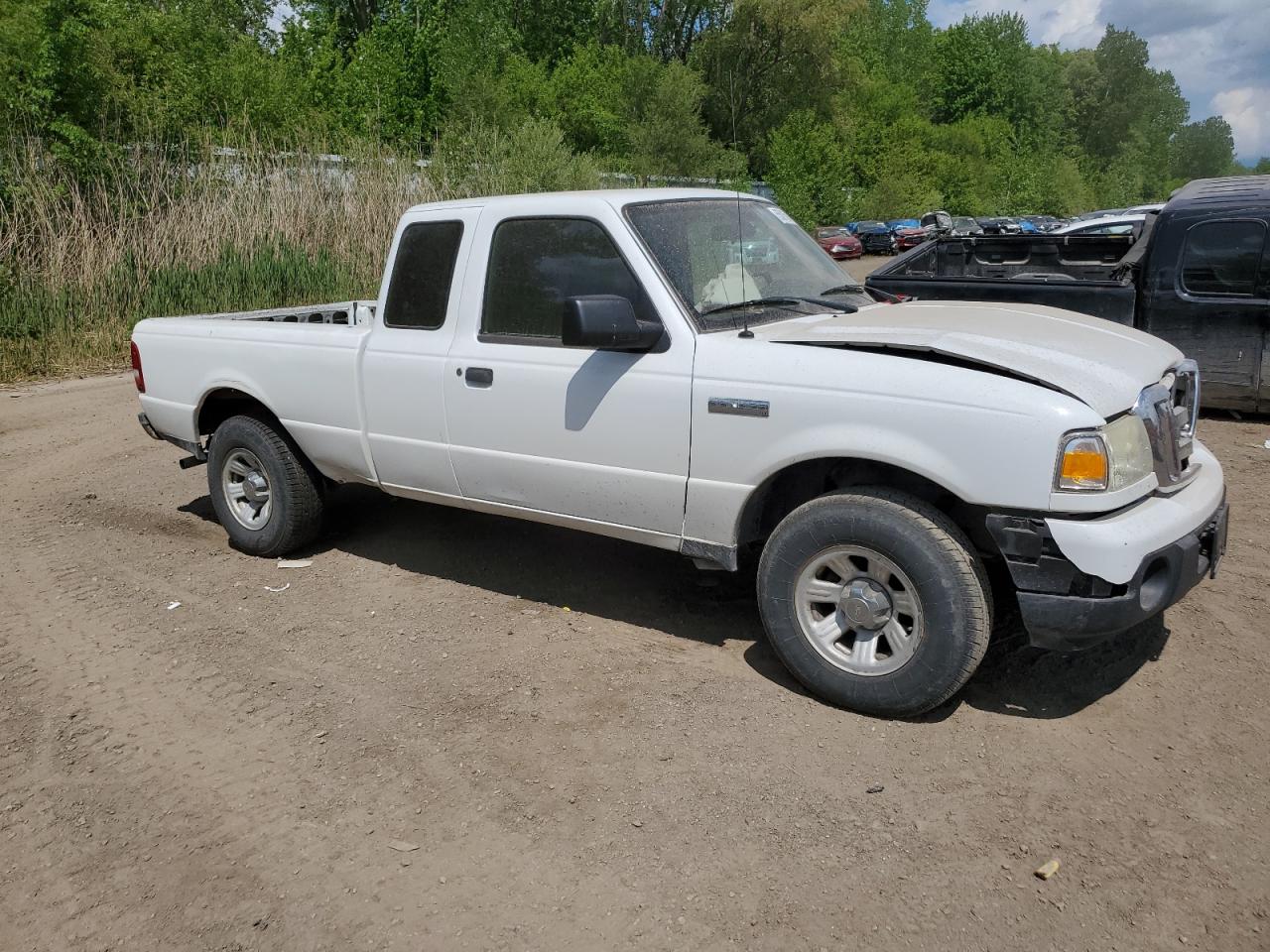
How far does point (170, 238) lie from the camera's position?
1461cm

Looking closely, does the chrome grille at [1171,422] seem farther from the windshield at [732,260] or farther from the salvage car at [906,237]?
the salvage car at [906,237]

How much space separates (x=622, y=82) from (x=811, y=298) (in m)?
48.3

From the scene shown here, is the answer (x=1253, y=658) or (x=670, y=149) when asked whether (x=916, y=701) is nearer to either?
(x=1253, y=658)

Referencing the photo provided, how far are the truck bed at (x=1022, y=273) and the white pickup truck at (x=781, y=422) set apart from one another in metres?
4.11

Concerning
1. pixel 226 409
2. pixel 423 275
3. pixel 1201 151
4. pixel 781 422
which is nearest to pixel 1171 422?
pixel 781 422

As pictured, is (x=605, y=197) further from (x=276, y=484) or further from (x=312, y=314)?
(x=312, y=314)

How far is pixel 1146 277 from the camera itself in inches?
340

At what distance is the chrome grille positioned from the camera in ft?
12.7

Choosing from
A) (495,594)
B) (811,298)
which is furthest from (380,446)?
(811,298)

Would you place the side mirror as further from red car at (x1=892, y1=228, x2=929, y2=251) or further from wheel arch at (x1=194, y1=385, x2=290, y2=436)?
red car at (x1=892, y1=228, x2=929, y2=251)

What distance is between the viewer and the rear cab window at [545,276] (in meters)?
4.58

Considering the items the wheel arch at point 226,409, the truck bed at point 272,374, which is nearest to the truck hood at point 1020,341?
the truck bed at point 272,374

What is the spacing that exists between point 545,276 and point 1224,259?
20.6 ft

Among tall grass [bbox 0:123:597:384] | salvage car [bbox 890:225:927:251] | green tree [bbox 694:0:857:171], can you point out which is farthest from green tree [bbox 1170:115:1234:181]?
tall grass [bbox 0:123:597:384]
